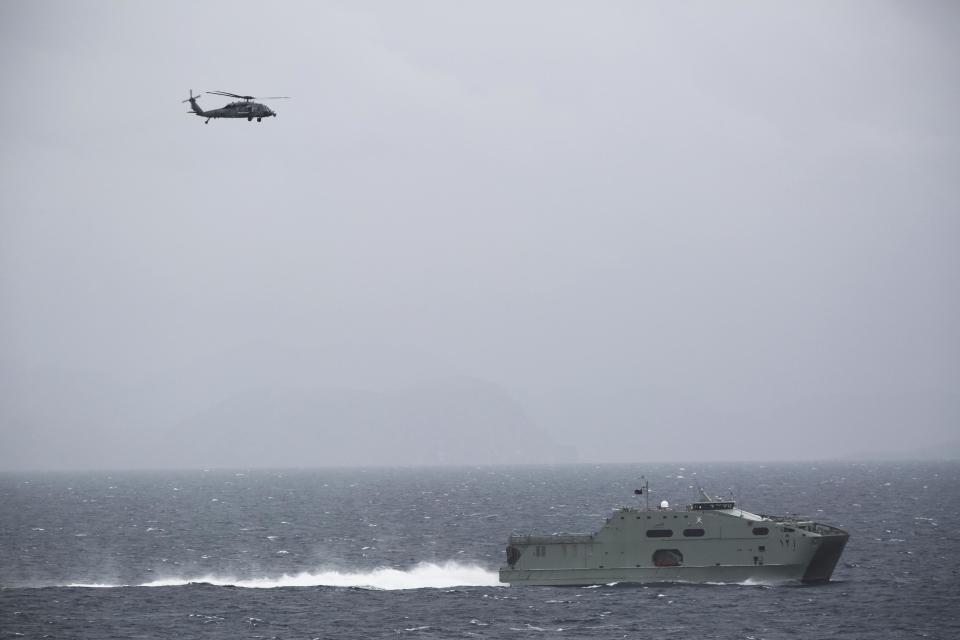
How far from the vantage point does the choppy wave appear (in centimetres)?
7069

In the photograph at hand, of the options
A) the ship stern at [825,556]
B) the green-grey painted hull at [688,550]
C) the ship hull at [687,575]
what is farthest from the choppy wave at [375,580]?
the ship stern at [825,556]

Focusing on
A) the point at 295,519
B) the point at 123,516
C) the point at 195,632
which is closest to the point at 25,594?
the point at 195,632

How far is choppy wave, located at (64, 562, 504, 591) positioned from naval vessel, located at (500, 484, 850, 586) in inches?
227

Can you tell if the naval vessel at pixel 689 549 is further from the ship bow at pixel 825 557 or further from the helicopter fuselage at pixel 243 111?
the helicopter fuselage at pixel 243 111

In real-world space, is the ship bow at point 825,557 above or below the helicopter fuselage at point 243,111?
below

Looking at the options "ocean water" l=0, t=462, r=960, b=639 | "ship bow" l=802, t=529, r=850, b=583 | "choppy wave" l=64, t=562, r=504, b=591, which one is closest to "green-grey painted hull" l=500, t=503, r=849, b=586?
"ship bow" l=802, t=529, r=850, b=583

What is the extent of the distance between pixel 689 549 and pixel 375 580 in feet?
70.0

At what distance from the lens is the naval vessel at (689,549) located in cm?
6388

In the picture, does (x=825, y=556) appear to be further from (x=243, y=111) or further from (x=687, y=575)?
(x=243, y=111)

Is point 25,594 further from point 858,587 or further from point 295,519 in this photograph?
point 295,519

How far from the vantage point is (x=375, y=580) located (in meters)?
72.5

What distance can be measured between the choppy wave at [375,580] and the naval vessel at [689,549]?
5.77 m

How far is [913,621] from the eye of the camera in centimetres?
5684

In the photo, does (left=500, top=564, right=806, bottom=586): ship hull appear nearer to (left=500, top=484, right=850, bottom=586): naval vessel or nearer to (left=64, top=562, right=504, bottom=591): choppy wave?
(left=500, top=484, right=850, bottom=586): naval vessel
